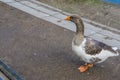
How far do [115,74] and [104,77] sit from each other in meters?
0.21

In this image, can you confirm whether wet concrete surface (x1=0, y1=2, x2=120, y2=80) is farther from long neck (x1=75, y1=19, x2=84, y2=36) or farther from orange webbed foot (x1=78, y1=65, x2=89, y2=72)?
long neck (x1=75, y1=19, x2=84, y2=36)

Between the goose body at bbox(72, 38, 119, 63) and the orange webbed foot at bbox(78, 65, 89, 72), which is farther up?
the goose body at bbox(72, 38, 119, 63)

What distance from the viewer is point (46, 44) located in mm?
5723

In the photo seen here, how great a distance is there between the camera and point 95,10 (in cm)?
788

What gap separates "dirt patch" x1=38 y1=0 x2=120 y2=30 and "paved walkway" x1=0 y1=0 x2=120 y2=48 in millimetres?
376

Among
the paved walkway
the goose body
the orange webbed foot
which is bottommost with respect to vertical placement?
the paved walkway

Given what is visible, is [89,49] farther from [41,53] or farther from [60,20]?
[60,20]

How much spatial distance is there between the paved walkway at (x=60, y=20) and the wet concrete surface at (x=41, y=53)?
263mm

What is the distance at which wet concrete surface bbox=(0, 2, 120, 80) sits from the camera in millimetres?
4742

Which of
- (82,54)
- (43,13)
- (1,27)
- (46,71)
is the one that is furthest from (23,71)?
(43,13)

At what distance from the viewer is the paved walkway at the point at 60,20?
6.11m

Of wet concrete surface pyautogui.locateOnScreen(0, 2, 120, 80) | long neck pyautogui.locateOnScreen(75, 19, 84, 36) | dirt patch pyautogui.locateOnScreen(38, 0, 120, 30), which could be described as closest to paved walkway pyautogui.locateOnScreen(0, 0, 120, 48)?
wet concrete surface pyautogui.locateOnScreen(0, 2, 120, 80)

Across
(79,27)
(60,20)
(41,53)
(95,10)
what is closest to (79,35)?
(79,27)

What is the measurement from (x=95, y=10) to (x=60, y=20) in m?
1.45
